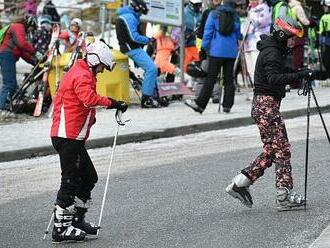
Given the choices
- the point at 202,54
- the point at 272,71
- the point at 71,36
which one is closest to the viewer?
the point at 272,71

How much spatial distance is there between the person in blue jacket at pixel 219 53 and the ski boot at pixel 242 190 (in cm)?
642

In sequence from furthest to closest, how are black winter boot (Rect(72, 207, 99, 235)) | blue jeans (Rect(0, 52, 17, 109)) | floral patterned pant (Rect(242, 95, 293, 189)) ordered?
blue jeans (Rect(0, 52, 17, 109)) → floral patterned pant (Rect(242, 95, 293, 189)) → black winter boot (Rect(72, 207, 99, 235))

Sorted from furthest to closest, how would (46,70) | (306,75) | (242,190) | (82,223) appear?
(46,70) → (242,190) → (306,75) → (82,223)

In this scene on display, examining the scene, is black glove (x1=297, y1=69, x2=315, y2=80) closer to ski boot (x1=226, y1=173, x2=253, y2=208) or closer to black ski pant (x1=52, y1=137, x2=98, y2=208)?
ski boot (x1=226, y1=173, x2=253, y2=208)

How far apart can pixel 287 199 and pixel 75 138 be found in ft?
6.99

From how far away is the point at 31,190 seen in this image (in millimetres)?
9836

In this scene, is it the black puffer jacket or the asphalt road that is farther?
the black puffer jacket

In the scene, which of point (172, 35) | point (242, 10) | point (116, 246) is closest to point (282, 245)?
point (116, 246)

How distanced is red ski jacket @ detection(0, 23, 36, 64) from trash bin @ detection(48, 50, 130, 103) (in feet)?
1.68

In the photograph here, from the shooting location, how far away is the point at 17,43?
49.0ft

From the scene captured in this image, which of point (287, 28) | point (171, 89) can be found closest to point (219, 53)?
point (171, 89)

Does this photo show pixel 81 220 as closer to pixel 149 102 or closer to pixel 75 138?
pixel 75 138

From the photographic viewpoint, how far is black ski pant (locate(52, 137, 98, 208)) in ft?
24.4

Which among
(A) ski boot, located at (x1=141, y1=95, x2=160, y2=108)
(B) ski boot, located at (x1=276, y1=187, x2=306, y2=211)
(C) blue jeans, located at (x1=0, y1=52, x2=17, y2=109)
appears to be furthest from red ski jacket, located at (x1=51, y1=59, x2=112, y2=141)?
(A) ski boot, located at (x1=141, y1=95, x2=160, y2=108)
